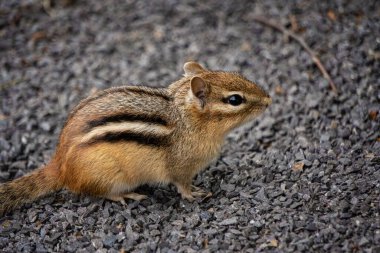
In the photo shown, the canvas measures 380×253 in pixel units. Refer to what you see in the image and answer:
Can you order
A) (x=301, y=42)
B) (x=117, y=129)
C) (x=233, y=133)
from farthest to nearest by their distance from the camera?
(x=301, y=42) → (x=233, y=133) → (x=117, y=129)

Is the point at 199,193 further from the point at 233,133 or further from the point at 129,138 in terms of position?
the point at 233,133

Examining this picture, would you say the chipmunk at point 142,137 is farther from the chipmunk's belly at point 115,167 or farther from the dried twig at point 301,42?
the dried twig at point 301,42

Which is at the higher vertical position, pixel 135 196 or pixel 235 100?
pixel 235 100

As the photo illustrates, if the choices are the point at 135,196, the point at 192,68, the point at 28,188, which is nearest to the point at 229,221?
the point at 135,196

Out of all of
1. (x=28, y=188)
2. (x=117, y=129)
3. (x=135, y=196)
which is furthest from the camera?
(x=135, y=196)

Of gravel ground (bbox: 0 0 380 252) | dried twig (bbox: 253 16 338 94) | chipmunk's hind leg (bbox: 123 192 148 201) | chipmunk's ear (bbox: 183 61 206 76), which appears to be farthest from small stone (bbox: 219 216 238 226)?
dried twig (bbox: 253 16 338 94)

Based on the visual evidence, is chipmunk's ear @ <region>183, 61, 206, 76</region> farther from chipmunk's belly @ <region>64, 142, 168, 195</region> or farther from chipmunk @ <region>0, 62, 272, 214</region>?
chipmunk's belly @ <region>64, 142, 168, 195</region>

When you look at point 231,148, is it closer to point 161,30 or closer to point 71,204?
point 71,204

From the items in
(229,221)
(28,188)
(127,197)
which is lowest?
(229,221)

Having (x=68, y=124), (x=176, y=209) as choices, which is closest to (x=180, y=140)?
(x=176, y=209)
